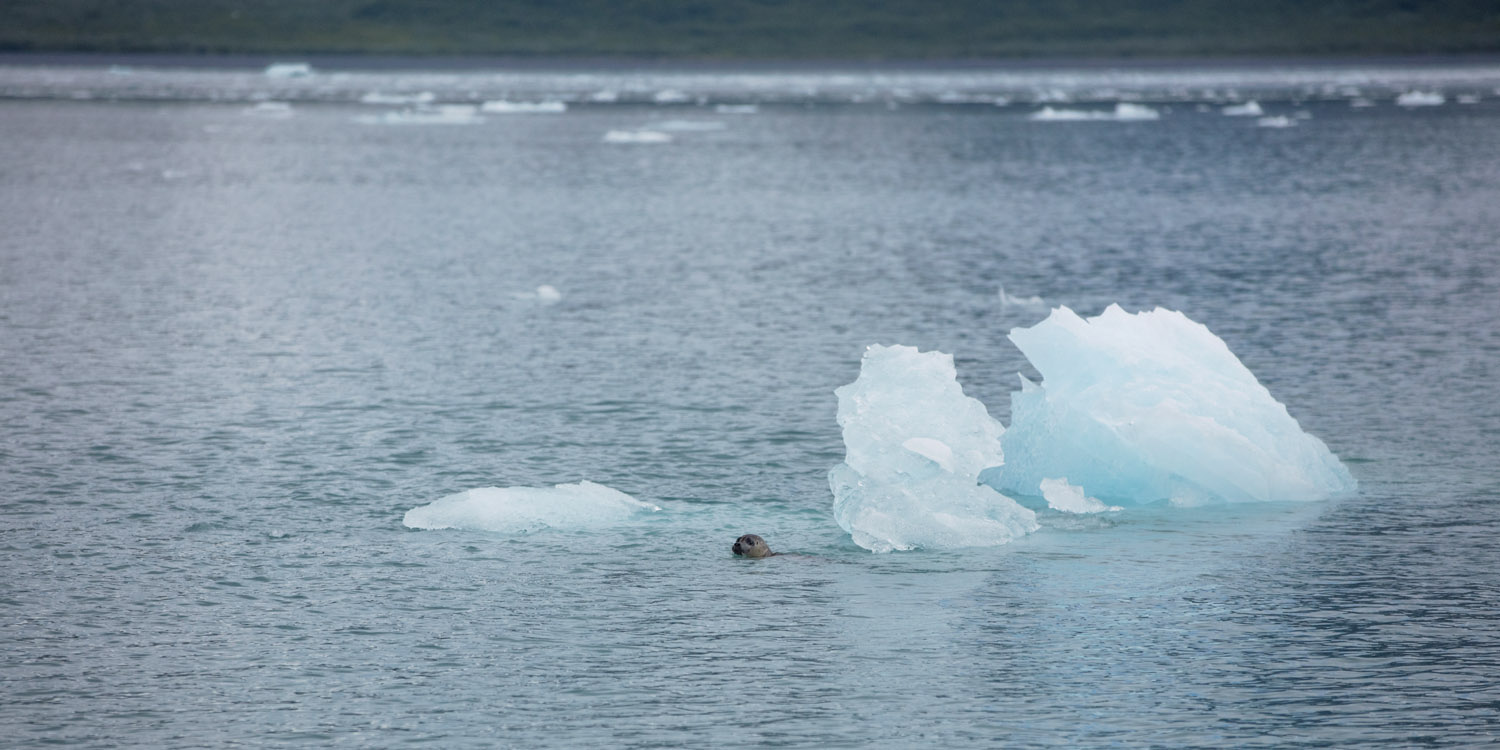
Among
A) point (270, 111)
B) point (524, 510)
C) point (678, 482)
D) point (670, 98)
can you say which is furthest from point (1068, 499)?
point (670, 98)

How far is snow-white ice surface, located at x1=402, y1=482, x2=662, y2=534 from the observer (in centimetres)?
1234

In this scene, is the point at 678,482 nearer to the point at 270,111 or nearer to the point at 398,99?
the point at 270,111

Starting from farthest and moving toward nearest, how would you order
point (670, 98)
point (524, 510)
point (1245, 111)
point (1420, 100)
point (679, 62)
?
point (679, 62) < point (670, 98) < point (1420, 100) < point (1245, 111) < point (524, 510)

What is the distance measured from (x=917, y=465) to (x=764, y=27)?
135053mm

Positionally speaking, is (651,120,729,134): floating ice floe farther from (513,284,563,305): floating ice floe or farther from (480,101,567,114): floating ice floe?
(513,284,563,305): floating ice floe

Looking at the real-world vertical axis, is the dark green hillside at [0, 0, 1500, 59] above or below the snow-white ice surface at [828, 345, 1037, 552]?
above

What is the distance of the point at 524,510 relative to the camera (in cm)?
1241

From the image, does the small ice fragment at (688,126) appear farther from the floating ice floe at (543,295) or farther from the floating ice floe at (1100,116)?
the floating ice floe at (543,295)

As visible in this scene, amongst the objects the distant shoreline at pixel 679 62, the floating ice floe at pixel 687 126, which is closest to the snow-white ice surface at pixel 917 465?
the floating ice floe at pixel 687 126

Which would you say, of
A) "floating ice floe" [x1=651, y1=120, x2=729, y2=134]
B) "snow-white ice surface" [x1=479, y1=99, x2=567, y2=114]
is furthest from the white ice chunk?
"snow-white ice surface" [x1=479, y1=99, x2=567, y2=114]

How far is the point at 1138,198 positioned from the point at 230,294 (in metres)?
22.3

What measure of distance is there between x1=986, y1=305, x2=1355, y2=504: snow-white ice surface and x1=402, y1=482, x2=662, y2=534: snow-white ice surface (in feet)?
9.88

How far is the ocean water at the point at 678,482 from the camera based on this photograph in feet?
29.7

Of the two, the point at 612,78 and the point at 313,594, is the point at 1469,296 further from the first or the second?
the point at 612,78
